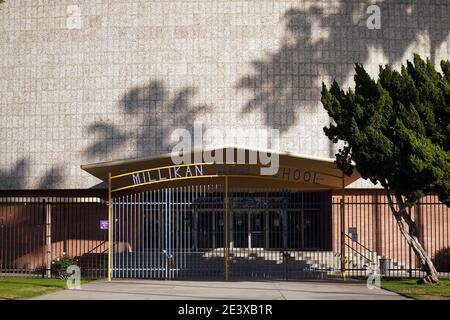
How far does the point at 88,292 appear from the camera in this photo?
1955cm

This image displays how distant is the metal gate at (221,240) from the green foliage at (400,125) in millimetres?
4471

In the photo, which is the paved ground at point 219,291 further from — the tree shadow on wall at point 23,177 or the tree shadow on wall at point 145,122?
the tree shadow on wall at point 23,177

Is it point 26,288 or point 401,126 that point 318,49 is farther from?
point 26,288

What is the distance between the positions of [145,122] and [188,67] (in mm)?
3347

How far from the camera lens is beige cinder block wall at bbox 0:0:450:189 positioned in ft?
109

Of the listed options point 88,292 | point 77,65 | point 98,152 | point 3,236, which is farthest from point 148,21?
point 88,292

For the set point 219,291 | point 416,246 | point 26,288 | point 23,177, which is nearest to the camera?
point 219,291

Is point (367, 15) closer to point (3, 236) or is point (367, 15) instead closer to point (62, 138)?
point (62, 138)

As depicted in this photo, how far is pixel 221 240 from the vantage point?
38000 millimetres

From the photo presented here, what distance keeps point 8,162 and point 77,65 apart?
587cm

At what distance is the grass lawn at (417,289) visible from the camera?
18.4m

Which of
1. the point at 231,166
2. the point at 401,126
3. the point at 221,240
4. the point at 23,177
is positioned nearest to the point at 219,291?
the point at 401,126

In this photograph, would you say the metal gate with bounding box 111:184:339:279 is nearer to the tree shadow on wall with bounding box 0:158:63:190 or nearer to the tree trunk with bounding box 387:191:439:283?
the tree shadow on wall with bounding box 0:158:63:190

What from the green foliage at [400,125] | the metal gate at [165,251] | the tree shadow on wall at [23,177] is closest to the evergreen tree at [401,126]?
the green foliage at [400,125]
